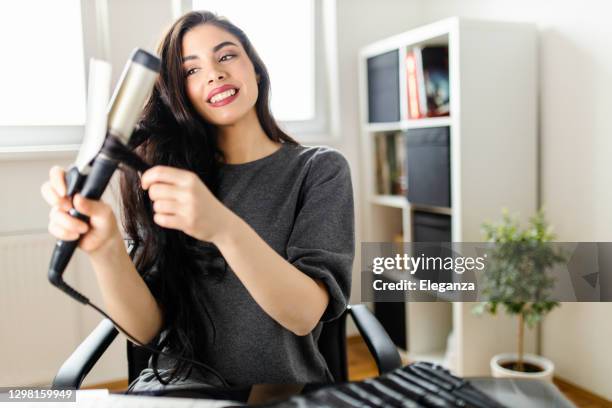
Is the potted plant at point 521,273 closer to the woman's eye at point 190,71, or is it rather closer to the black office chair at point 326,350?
the black office chair at point 326,350

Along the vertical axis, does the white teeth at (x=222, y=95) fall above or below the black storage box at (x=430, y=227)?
above

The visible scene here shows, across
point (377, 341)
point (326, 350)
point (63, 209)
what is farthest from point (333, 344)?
point (63, 209)

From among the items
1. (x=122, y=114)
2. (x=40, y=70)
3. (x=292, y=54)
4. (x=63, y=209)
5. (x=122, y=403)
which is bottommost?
(x=122, y=403)

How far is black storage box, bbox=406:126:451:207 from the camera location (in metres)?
2.00

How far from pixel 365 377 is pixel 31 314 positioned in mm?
1283

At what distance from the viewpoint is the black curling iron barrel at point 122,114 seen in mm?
558

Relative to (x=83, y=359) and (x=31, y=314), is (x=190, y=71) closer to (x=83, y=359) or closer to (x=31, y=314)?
(x=83, y=359)

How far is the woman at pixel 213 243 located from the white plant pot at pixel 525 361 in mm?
1037

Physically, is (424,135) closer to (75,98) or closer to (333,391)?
(75,98)

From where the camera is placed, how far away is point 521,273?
1783mm

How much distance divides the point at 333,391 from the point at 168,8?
1.94 m

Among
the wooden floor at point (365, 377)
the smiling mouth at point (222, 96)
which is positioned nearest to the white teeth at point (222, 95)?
the smiling mouth at point (222, 96)

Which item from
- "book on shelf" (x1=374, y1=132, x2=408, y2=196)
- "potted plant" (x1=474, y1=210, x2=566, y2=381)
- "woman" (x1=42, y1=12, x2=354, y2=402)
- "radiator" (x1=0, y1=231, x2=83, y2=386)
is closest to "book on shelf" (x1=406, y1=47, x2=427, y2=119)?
"book on shelf" (x1=374, y1=132, x2=408, y2=196)

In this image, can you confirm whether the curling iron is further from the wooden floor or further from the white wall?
the white wall
